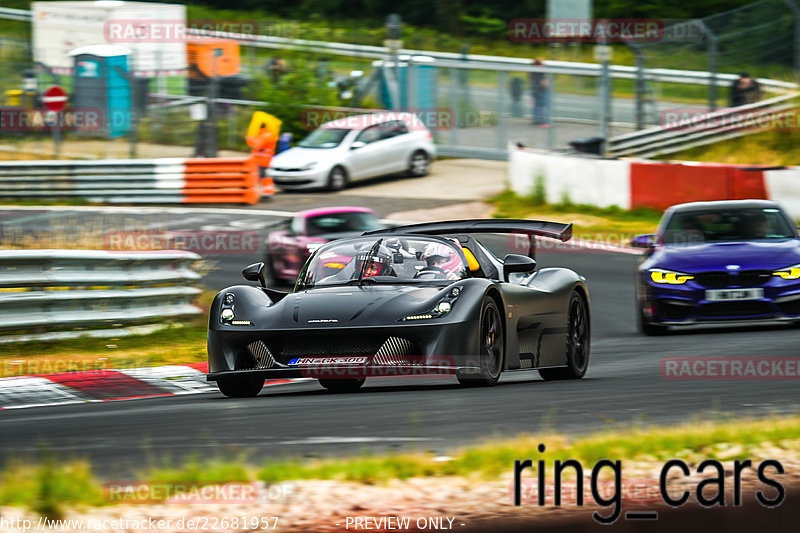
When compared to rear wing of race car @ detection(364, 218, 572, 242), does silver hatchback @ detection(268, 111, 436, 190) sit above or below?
below

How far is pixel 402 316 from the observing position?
29.4 feet

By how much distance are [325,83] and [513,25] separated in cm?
1821

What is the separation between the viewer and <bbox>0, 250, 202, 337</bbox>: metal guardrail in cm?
1248

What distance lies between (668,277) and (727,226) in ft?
3.48

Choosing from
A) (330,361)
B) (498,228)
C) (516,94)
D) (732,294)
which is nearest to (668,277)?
(732,294)

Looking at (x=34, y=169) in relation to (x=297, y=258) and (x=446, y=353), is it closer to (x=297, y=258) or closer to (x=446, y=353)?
(x=297, y=258)

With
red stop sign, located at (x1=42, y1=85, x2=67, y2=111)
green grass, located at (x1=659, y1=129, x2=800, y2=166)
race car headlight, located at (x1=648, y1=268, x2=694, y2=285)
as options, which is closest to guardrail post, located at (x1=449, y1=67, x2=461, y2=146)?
green grass, located at (x1=659, y1=129, x2=800, y2=166)

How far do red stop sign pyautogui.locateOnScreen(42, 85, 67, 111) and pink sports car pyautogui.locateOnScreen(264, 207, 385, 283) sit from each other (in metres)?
13.6

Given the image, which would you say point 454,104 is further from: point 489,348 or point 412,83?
point 489,348

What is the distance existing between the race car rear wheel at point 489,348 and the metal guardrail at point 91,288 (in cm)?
488

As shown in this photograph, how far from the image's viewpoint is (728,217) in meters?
14.1

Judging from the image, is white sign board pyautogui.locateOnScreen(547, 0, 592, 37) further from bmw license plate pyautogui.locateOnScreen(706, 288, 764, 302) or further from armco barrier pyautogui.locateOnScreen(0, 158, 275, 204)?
bmw license plate pyautogui.locateOnScreen(706, 288, 764, 302)

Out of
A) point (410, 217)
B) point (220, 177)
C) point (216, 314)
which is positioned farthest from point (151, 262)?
point (220, 177)

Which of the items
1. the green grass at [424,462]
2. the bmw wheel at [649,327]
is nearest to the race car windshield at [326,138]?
the bmw wheel at [649,327]
